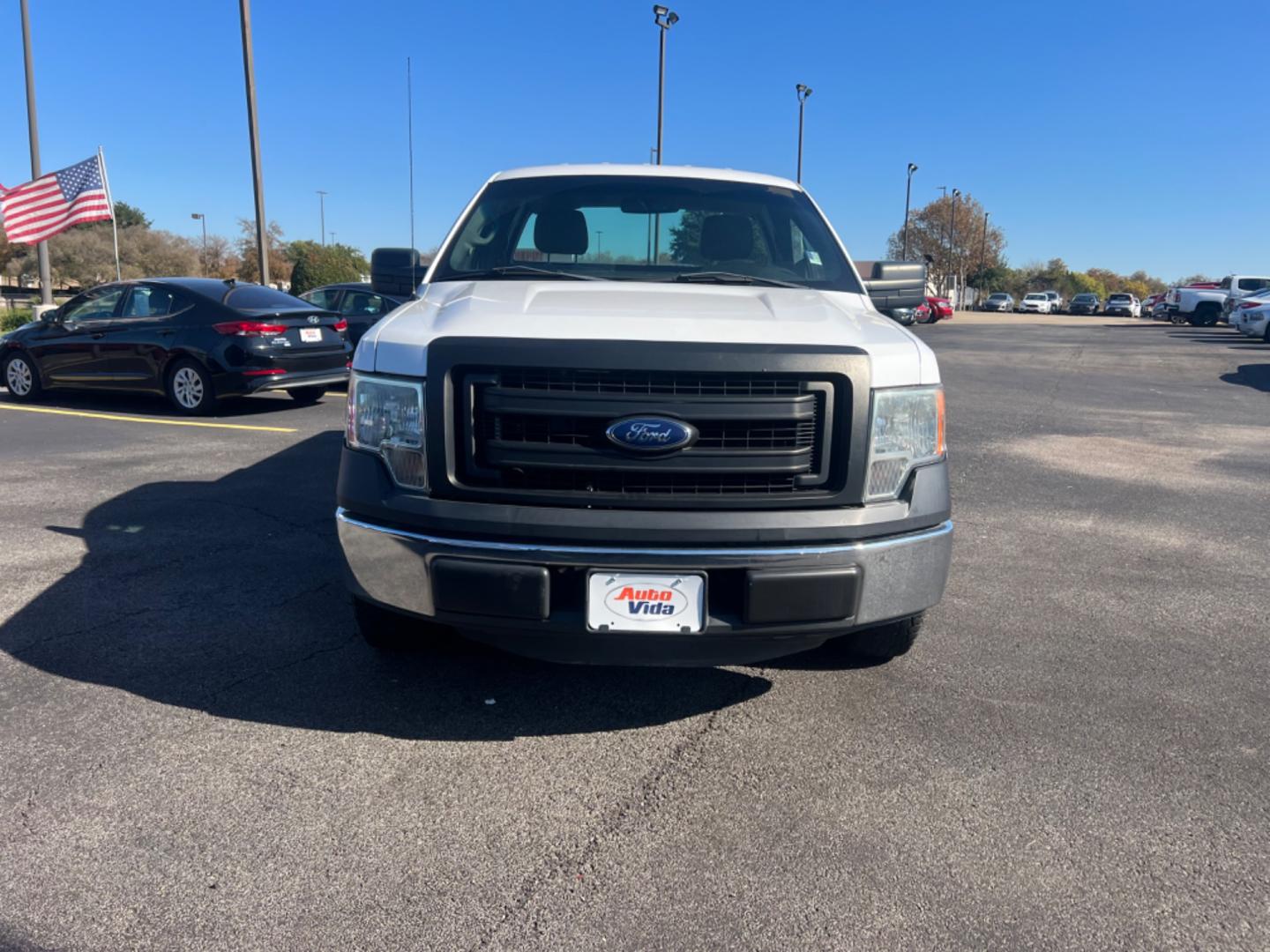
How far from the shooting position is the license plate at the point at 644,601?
2791mm

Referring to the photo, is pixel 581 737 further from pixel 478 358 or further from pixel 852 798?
pixel 478 358

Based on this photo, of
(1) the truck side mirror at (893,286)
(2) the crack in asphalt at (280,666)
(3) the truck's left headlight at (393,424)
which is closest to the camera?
(3) the truck's left headlight at (393,424)

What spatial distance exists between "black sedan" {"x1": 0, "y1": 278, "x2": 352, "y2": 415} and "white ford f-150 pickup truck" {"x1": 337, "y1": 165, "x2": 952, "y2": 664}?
773 centimetres

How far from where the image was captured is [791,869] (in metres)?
2.48

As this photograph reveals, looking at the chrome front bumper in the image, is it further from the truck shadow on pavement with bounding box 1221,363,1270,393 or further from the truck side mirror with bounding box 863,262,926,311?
the truck shadow on pavement with bounding box 1221,363,1270,393

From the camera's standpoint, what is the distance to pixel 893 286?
446 cm

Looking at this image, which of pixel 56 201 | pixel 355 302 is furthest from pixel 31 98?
pixel 355 302

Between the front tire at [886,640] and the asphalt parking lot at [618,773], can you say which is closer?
the asphalt parking lot at [618,773]

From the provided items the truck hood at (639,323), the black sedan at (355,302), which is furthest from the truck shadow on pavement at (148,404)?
the truck hood at (639,323)

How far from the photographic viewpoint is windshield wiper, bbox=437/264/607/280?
4.07 m

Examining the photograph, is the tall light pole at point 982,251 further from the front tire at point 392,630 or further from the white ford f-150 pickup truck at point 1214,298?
the front tire at point 392,630

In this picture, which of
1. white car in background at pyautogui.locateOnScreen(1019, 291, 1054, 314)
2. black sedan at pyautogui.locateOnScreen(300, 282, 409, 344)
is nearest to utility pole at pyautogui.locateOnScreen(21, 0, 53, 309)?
black sedan at pyautogui.locateOnScreen(300, 282, 409, 344)

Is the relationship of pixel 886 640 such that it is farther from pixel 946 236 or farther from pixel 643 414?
pixel 946 236

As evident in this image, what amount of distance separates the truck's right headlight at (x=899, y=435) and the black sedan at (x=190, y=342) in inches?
335
